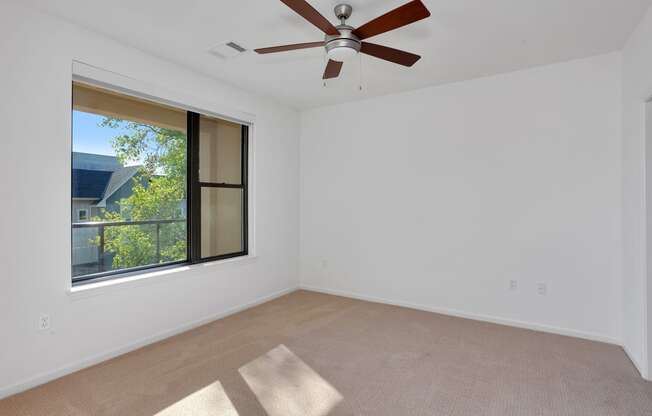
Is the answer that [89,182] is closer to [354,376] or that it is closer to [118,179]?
[118,179]

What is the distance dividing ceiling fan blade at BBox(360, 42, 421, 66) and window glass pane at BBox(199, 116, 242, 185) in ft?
7.30

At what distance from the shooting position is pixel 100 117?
317cm

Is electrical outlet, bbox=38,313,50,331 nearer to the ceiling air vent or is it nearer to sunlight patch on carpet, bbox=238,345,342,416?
sunlight patch on carpet, bbox=238,345,342,416

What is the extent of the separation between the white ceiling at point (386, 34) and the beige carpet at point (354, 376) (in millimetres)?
2660

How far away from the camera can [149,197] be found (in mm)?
3697

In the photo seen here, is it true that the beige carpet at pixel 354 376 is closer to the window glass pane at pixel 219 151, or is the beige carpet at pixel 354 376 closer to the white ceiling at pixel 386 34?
the window glass pane at pixel 219 151

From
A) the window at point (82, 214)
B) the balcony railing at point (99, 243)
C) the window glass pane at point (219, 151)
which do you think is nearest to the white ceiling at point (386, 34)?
the window glass pane at point (219, 151)

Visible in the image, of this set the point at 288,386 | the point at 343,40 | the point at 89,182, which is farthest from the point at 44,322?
the point at 343,40

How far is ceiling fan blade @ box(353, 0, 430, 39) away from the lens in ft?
6.18

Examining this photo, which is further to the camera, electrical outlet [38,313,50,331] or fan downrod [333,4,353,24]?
electrical outlet [38,313,50,331]

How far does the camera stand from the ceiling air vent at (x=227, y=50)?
3062 mm

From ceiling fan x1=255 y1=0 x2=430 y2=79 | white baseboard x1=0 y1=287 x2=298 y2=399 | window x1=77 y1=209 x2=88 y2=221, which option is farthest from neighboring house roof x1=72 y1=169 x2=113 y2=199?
ceiling fan x1=255 y1=0 x2=430 y2=79

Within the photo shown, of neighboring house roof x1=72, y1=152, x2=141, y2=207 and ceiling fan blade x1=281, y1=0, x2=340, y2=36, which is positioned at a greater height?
ceiling fan blade x1=281, y1=0, x2=340, y2=36

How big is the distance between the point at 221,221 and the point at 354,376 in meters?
2.44
